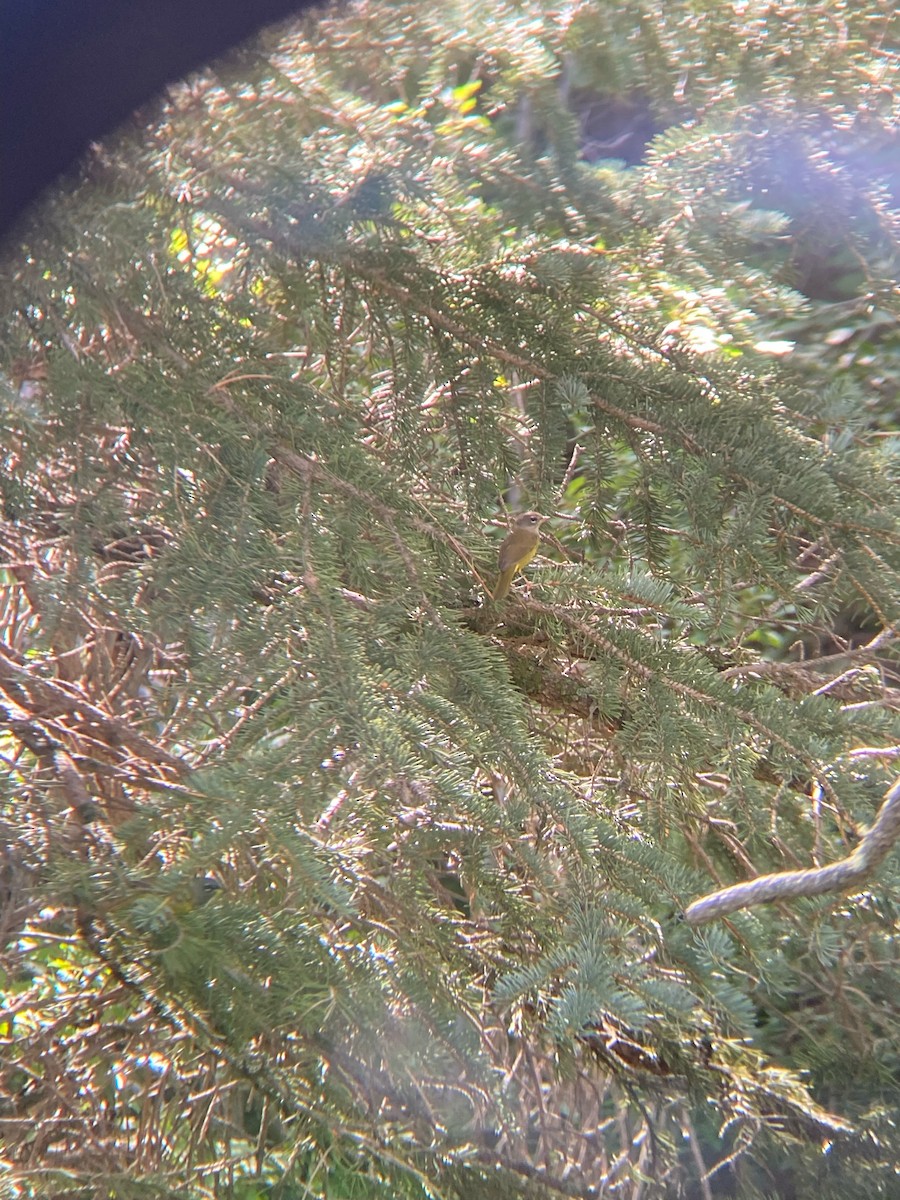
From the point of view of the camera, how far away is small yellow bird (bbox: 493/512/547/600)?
1180 millimetres

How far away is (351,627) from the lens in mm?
887

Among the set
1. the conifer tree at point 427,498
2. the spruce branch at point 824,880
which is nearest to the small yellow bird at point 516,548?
the conifer tree at point 427,498

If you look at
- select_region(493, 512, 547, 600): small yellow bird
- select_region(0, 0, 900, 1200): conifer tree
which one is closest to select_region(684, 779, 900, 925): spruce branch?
select_region(0, 0, 900, 1200): conifer tree

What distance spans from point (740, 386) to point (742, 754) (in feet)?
1.26

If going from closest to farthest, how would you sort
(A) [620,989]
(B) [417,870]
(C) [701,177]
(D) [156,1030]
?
(A) [620,989] → (C) [701,177] → (B) [417,870] → (D) [156,1030]

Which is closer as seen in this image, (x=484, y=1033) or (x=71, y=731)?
(x=484, y=1033)

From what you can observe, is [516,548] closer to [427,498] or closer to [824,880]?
[427,498]

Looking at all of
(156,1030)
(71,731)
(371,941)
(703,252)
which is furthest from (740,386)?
A: (156,1030)

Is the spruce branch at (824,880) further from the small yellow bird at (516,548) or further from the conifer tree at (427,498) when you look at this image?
the small yellow bird at (516,548)

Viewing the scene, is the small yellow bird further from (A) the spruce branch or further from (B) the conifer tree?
(A) the spruce branch

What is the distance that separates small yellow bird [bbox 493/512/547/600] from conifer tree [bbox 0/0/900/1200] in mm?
45

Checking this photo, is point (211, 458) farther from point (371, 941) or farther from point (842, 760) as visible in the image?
point (842, 760)

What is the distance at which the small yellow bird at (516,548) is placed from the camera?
118cm

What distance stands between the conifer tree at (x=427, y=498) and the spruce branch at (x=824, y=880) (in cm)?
8
